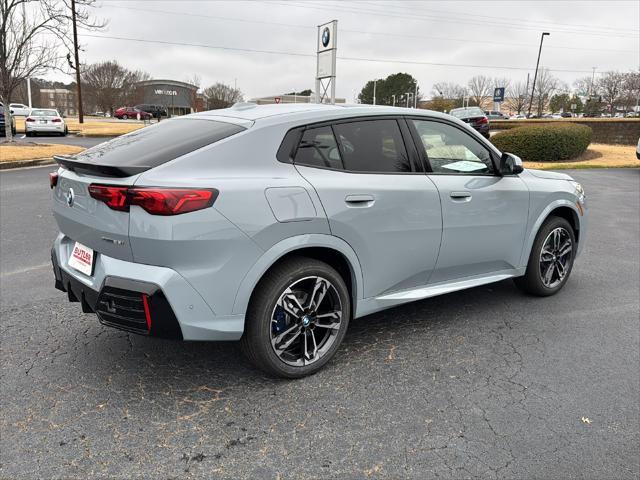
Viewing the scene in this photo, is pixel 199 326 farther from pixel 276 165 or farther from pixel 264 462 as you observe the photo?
pixel 276 165

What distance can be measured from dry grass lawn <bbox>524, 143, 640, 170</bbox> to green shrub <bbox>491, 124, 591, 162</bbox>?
1.39 feet

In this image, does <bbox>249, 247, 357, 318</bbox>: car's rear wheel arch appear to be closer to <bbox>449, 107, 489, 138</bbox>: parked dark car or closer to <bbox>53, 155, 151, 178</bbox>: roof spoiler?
<bbox>53, 155, 151, 178</bbox>: roof spoiler

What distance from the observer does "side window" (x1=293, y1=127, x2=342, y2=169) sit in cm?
320

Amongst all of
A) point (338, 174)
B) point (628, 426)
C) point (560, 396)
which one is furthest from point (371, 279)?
point (628, 426)

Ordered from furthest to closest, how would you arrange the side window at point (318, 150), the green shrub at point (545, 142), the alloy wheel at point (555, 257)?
the green shrub at point (545, 142)
the alloy wheel at point (555, 257)
the side window at point (318, 150)

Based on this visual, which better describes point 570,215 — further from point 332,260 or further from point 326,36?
point 326,36

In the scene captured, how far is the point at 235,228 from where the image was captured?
2.79m

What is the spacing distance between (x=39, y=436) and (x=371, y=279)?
6.67ft

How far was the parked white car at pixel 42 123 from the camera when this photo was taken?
2469 centimetres

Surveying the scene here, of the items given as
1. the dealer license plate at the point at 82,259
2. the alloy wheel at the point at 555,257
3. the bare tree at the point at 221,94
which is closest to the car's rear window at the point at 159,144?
the dealer license plate at the point at 82,259

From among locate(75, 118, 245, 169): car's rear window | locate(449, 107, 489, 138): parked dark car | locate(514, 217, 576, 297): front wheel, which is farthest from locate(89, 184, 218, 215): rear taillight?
locate(449, 107, 489, 138): parked dark car

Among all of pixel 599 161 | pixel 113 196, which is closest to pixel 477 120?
pixel 599 161

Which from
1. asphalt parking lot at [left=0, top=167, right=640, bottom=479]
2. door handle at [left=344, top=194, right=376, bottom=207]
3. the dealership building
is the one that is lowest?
asphalt parking lot at [left=0, top=167, right=640, bottom=479]

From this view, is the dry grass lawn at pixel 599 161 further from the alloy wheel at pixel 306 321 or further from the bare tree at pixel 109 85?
the bare tree at pixel 109 85
